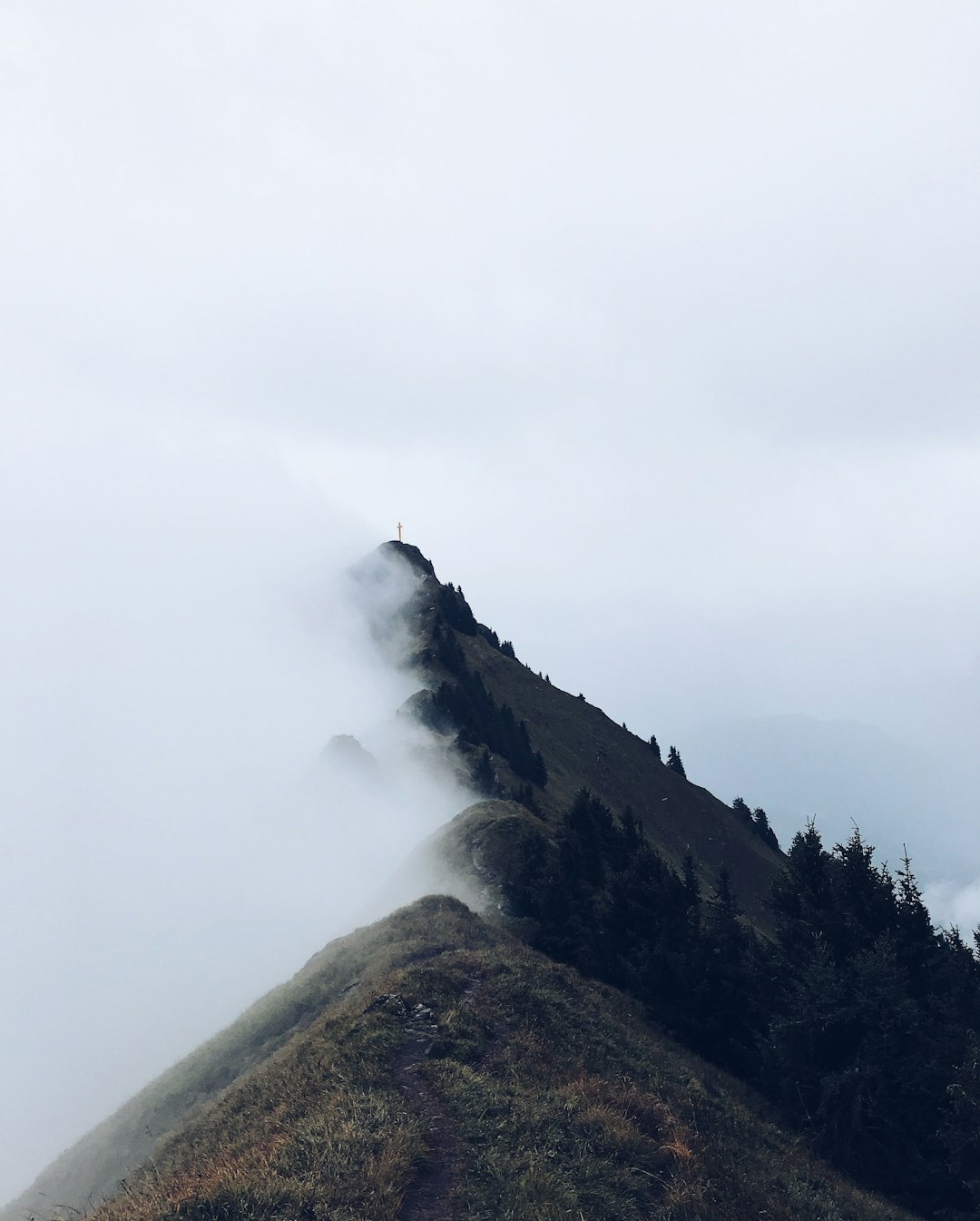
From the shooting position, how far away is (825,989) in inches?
1233

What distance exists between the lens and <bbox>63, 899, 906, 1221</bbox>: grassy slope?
14.9m

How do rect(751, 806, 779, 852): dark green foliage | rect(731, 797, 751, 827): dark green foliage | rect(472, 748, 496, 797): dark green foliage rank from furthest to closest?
rect(731, 797, 751, 827): dark green foliage
rect(751, 806, 779, 852): dark green foliage
rect(472, 748, 496, 797): dark green foliage

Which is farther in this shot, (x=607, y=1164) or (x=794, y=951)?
(x=794, y=951)

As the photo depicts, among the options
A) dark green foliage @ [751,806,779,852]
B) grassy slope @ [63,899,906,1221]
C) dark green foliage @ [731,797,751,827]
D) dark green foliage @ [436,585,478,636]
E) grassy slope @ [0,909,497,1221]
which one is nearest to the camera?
grassy slope @ [63,899,906,1221]

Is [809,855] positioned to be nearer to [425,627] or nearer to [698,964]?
[698,964]

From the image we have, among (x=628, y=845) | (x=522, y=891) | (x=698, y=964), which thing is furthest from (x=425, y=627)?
(x=698, y=964)

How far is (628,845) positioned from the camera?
60.9 metres

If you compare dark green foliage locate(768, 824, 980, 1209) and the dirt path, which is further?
dark green foliage locate(768, 824, 980, 1209)

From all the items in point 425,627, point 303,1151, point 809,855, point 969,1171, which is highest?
point 425,627

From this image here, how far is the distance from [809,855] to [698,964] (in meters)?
8.99

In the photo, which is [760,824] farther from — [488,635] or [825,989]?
[825,989]

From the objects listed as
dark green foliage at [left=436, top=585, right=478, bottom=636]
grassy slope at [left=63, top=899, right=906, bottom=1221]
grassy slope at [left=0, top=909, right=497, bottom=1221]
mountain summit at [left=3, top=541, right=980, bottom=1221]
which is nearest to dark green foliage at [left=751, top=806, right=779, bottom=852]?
dark green foliage at [left=436, top=585, right=478, bottom=636]

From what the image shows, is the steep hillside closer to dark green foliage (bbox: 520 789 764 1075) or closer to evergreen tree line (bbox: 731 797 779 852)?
evergreen tree line (bbox: 731 797 779 852)

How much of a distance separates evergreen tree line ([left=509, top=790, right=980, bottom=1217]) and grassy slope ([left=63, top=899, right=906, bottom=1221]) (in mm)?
4261
